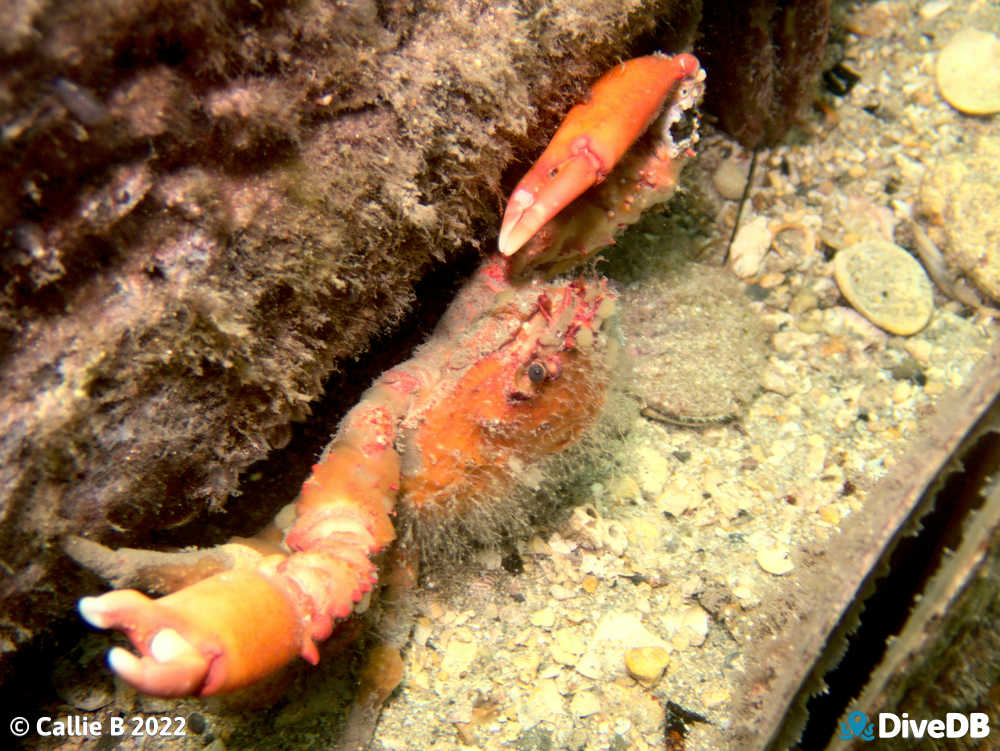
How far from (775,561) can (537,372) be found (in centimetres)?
169

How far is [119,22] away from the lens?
51.2 inches

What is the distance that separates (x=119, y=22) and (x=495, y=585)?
8.59 ft

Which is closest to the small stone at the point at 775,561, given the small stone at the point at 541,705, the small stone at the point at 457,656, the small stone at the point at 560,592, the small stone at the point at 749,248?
the small stone at the point at 560,592

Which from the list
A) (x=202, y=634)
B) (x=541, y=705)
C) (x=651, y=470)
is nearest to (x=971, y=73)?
(x=651, y=470)

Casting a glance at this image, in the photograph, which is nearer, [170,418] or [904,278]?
[170,418]

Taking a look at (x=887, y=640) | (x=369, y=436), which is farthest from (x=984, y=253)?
(x=369, y=436)

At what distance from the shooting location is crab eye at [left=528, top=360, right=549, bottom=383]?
2227 mm

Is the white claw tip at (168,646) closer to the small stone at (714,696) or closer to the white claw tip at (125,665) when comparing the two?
the white claw tip at (125,665)

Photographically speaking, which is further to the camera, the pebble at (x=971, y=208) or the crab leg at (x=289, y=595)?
the pebble at (x=971, y=208)

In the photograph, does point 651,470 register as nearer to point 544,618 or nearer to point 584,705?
point 544,618

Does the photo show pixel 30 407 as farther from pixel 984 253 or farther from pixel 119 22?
pixel 984 253

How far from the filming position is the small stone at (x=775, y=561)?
289 cm

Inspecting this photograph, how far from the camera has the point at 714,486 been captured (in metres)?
3.18

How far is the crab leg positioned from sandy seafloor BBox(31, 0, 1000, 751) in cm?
94
